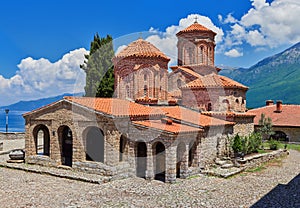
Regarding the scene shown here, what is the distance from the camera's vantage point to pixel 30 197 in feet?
39.4

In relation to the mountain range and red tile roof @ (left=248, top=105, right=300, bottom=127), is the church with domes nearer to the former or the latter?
red tile roof @ (left=248, top=105, right=300, bottom=127)

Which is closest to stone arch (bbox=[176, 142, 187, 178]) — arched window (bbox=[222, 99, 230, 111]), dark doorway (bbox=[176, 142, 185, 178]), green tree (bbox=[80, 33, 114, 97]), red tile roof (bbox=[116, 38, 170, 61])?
dark doorway (bbox=[176, 142, 185, 178])

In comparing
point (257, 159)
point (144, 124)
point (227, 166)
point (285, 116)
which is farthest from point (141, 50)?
point (285, 116)

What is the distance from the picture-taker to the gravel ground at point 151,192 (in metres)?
11.5

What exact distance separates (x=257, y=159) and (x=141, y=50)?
10.8 meters

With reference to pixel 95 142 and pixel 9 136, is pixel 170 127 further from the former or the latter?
pixel 9 136

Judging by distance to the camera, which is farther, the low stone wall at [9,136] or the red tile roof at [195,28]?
the low stone wall at [9,136]

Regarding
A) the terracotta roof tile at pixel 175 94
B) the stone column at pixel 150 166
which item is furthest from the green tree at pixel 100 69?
the stone column at pixel 150 166

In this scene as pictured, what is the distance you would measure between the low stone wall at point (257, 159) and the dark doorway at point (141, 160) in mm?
5745

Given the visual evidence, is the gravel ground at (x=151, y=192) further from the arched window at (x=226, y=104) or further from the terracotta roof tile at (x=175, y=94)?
the terracotta roof tile at (x=175, y=94)

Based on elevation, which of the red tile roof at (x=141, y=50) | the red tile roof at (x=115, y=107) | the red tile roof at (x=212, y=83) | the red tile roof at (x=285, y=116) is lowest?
the red tile roof at (x=285, y=116)

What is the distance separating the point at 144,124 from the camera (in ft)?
51.1

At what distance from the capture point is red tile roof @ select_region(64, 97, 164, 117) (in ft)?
52.1

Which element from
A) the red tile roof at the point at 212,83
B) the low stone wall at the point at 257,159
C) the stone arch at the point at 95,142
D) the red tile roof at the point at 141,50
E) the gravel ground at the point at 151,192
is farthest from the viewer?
the red tile roof at the point at 141,50
